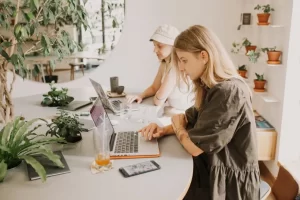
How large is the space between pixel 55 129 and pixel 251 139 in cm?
92

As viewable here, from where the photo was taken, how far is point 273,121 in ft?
8.93

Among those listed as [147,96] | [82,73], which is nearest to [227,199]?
[147,96]

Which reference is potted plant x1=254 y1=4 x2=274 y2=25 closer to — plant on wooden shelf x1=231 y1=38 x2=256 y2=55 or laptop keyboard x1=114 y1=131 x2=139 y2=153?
plant on wooden shelf x1=231 y1=38 x2=256 y2=55

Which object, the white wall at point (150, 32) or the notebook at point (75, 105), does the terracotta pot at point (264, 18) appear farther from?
the notebook at point (75, 105)

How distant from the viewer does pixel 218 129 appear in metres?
1.28

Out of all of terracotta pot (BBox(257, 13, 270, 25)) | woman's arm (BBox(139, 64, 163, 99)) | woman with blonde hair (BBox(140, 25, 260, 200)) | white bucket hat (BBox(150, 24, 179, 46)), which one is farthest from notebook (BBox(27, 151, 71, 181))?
terracotta pot (BBox(257, 13, 270, 25))

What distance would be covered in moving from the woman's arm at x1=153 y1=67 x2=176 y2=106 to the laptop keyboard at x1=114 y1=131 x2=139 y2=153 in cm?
69

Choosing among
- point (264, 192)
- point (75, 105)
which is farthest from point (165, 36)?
point (264, 192)

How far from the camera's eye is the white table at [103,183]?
3.48ft

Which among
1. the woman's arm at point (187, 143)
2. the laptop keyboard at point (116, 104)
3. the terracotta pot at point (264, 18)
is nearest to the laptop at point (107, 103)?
the laptop keyboard at point (116, 104)

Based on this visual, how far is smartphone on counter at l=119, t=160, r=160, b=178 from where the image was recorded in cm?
120

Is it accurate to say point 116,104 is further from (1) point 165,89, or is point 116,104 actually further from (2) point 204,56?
(2) point 204,56

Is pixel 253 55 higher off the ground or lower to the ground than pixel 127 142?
higher

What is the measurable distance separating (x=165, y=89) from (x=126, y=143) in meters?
0.90
